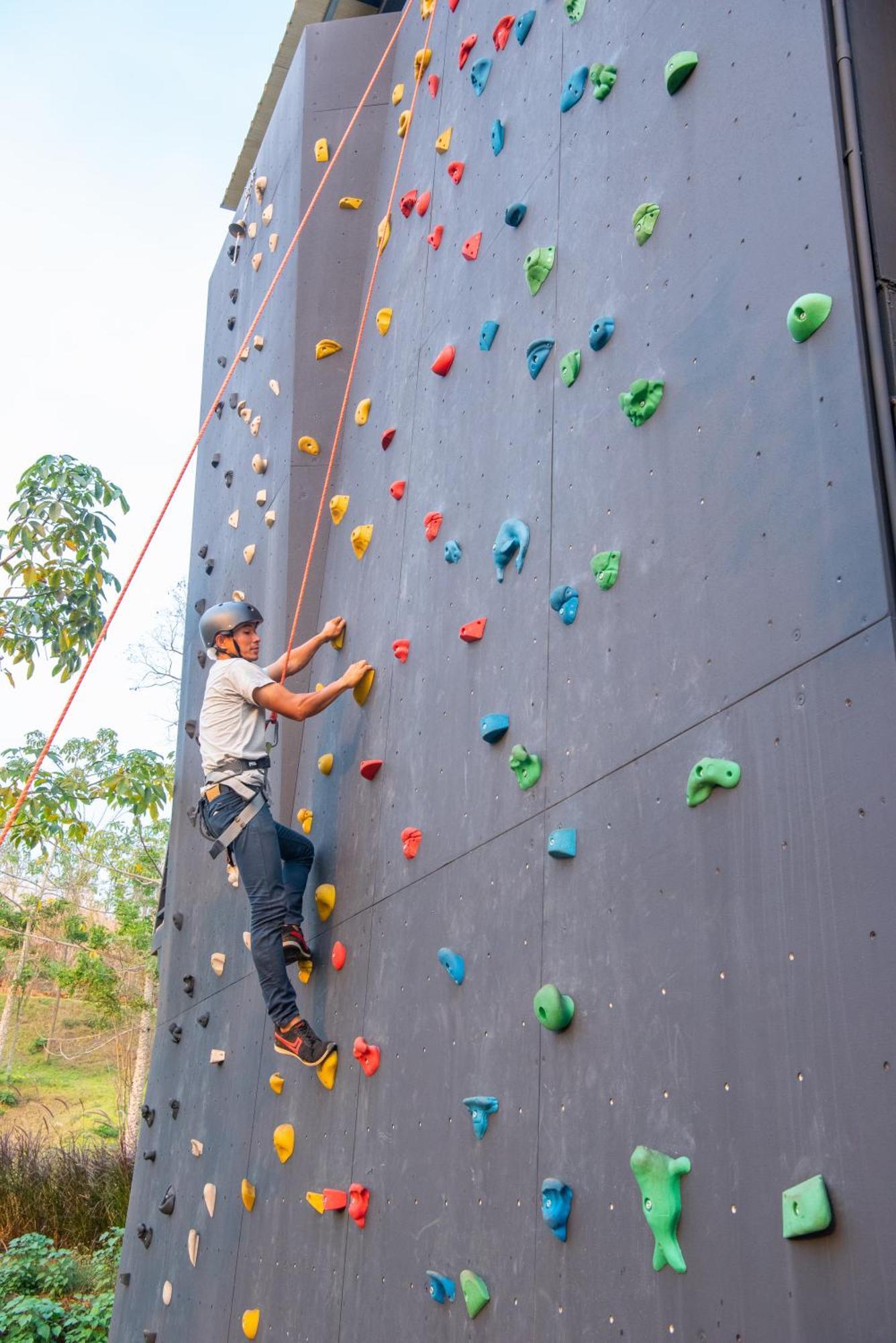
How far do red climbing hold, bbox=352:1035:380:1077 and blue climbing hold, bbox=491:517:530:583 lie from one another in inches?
49.2

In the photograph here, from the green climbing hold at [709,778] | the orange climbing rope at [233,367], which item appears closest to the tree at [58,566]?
the orange climbing rope at [233,367]

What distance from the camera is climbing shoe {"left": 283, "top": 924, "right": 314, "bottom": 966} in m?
3.81

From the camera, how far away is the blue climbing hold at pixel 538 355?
3.17 m

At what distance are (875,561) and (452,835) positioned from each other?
59.9 inches

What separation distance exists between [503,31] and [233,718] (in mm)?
2303

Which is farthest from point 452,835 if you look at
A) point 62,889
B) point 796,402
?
point 62,889

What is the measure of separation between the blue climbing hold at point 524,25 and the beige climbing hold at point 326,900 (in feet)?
8.57

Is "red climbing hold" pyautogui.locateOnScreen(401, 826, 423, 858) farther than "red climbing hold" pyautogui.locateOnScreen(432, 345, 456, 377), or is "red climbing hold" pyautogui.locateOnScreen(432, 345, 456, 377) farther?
"red climbing hold" pyautogui.locateOnScreen(432, 345, 456, 377)

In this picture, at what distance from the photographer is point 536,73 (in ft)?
12.0

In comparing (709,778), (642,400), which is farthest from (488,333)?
(709,778)

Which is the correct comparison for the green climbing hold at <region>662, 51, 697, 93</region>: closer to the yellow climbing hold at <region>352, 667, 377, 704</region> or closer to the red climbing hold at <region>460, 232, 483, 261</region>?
the red climbing hold at <region>460, 232, 483, 261</region>

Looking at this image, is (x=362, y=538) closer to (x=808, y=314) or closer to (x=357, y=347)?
(x=357, y=347)

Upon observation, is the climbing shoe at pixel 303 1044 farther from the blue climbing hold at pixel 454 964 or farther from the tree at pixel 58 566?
the tree at pixel 58 566

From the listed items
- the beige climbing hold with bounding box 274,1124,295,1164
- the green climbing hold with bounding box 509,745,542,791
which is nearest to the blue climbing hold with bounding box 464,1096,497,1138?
the green climbing hold with bounding box 509,745,542,791
